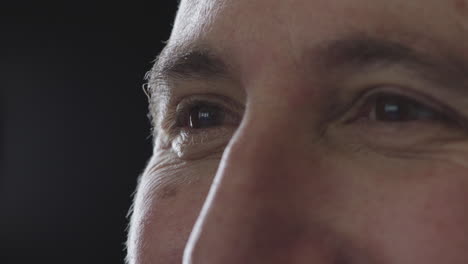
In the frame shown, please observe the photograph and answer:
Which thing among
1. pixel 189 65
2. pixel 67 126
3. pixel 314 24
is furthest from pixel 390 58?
pixel 67 126

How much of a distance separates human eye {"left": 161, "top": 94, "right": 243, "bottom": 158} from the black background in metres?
2.66

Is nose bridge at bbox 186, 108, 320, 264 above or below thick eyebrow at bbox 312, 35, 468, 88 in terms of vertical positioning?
below

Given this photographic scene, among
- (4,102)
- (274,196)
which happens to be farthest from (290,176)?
(4,102)

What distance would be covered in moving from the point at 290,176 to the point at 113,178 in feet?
10.3

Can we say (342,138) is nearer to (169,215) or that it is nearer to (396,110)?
(396,110)

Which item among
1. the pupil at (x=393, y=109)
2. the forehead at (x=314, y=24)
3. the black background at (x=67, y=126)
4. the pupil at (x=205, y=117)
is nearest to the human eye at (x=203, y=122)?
the pupil at (x=205, y=117)

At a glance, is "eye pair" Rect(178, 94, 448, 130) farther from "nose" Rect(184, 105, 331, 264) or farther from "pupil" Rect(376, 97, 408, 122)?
"nose" Rect(184, 105, 331, 264)

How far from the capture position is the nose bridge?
0.75 metres

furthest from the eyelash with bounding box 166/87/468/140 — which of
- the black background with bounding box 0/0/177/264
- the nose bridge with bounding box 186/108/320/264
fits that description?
the black background with bounding box 0/0/177/264

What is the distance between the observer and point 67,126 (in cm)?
377

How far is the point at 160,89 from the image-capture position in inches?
44.7

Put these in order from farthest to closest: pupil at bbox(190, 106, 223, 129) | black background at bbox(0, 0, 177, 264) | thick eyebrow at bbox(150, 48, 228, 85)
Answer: black background at bbox(0, 0, 177, 264)
pupil at bbox(190, 106, 223, 129)
thick eyebrow at bbox(150, 48, 228, 85)

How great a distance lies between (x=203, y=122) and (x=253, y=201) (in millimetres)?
349

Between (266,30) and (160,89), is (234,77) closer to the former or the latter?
(266,30)
